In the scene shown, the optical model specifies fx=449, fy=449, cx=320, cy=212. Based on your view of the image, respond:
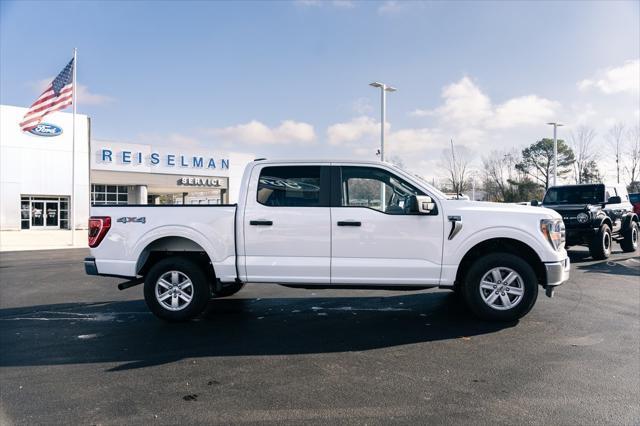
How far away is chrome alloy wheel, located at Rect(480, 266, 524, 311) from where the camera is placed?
550 cm

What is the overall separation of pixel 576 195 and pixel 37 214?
34176 mm

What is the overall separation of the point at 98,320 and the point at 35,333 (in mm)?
751

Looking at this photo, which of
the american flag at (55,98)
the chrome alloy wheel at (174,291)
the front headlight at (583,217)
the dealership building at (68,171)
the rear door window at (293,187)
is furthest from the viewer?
the dealership building at (68,171)

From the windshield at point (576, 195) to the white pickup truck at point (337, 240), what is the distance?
332 inches

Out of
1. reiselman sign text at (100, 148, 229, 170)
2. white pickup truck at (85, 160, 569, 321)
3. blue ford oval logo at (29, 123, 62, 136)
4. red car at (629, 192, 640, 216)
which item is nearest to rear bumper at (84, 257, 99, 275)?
white pickup truck at (85, 160, 569, 321)

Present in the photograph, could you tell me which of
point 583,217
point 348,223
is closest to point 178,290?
point 348,223

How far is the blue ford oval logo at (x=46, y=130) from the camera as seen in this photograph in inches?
1241

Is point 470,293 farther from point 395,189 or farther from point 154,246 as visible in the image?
point 154,246

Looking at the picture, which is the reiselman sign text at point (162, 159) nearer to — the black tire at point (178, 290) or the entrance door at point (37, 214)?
the entrance door at point (37, 214)

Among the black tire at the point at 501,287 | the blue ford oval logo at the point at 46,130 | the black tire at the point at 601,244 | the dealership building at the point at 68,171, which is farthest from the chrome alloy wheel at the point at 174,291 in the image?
the blue ford oval logo at the point at 46,130

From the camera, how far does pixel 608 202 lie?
12.2 meters

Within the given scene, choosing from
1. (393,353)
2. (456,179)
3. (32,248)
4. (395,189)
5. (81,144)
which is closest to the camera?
(393,353)

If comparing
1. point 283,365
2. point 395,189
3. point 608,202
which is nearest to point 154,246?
point 283,365

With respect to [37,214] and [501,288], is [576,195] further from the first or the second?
[37,214]
